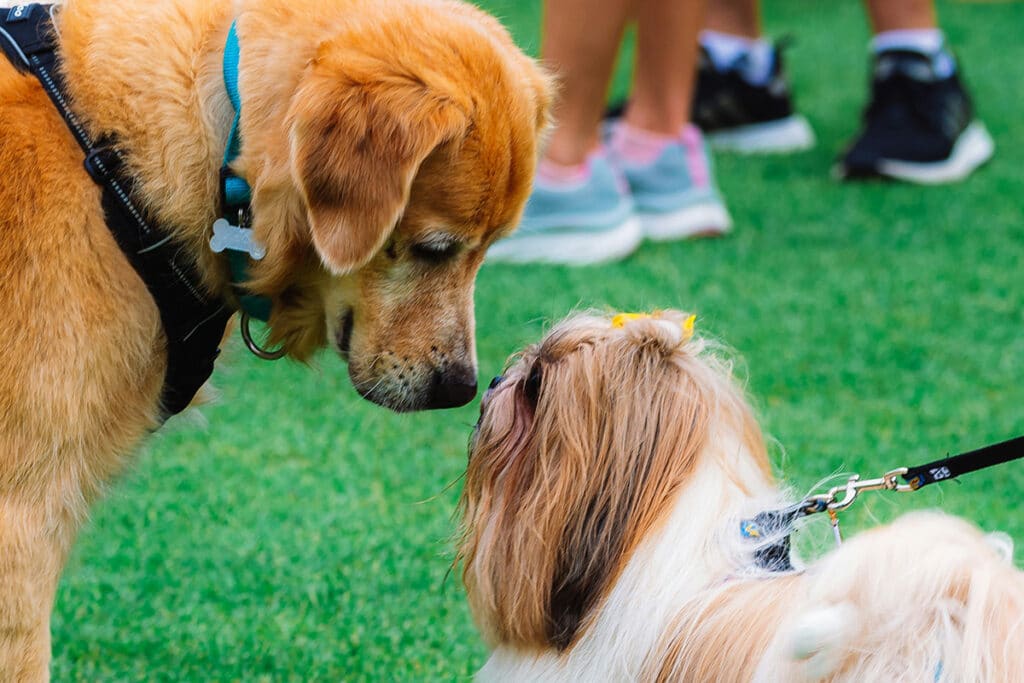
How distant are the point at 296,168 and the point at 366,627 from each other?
45.0 inches

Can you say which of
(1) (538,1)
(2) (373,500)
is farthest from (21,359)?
(1) (538,1)

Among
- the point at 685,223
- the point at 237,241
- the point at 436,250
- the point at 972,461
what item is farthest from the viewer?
the point at 685,223

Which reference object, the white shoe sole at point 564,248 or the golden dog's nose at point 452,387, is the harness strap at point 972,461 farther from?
the white shoe sole at point 564,248

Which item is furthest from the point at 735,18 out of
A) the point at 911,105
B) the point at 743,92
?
the point at 911,105

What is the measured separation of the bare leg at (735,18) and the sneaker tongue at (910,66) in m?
0.85

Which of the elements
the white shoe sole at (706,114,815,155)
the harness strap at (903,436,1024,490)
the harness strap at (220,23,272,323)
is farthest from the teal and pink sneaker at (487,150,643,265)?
the harness strap at (903,436,1024,490)

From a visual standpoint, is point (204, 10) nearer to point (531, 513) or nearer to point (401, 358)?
point (401, 358)

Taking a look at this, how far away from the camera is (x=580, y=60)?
178 inches

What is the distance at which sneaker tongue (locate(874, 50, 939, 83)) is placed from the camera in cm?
542

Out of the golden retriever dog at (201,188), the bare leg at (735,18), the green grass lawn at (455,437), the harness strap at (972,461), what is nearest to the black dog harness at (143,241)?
the golden retriever dog at (201,188)

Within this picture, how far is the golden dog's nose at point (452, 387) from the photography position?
2330 mm

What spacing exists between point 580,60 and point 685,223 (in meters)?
0.77

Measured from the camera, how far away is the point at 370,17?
2129 mm

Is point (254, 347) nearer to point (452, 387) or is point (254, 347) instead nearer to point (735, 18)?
point (452, 387)
